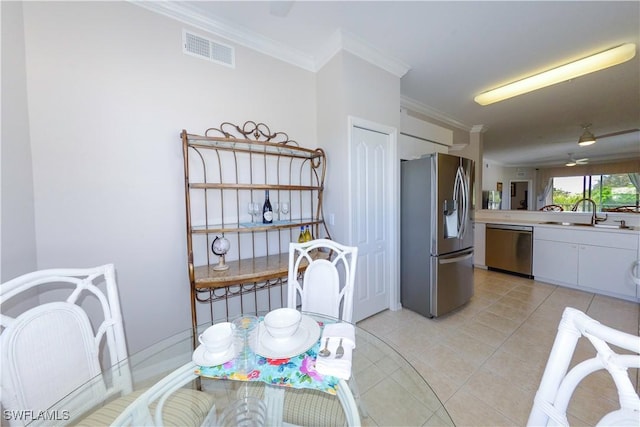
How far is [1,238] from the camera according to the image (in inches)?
47.7

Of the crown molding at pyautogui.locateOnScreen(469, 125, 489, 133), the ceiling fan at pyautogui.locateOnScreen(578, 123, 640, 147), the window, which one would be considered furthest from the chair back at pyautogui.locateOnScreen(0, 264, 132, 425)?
the window

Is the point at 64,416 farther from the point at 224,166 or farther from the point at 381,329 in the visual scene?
the point at 381,329

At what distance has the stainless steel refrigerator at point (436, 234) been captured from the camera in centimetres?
246

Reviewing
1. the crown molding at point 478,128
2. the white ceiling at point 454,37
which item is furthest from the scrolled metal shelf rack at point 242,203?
the crown molding at point 478,128

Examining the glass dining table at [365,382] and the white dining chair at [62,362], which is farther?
the glass dining table at [365,382]

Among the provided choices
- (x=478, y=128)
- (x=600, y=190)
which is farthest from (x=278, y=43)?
(x=600, y=190)

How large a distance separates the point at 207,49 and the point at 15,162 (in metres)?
1.52

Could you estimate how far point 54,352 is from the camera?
37.0 inches

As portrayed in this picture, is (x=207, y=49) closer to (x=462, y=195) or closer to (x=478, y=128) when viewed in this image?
(x=462, y=195)

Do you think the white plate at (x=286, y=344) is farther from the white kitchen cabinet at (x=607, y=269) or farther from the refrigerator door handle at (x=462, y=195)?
the white kitchen cabinet at (x=607, y=269)

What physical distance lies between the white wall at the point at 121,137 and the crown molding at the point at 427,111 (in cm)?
253

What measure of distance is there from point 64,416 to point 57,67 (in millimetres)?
1973

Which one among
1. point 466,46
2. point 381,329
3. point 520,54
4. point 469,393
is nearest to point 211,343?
point 469,393

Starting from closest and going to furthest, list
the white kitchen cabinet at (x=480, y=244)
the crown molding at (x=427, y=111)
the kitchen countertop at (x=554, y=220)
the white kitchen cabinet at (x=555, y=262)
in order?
1. the kitchen countertop at (x=554, y=220)
2. the white kitchen cabinet at (x=555, y=262)
3. the crown molding at (x=427, y=111)
4. the white kitchen cabinet at (x=480, y=244)
